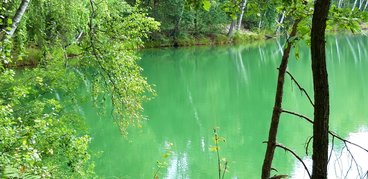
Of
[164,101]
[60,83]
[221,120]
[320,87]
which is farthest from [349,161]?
[164,101]

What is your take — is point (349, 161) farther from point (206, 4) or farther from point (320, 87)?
point (320, 87)

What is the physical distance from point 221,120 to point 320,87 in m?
12.7

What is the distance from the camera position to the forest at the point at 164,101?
2426 mm

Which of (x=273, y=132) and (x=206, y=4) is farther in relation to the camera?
(x=273, y=132)

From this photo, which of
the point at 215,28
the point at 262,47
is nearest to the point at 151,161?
the point at 262,47

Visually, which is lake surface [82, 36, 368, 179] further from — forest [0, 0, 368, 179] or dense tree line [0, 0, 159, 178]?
dense tree line [0, 0, 159, 178]

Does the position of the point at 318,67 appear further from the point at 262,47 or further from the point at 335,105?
the point at 262,47

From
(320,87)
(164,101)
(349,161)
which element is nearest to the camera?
(320,87)

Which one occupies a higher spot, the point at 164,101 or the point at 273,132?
the point at 273,132

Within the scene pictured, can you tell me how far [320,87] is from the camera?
5.48ft

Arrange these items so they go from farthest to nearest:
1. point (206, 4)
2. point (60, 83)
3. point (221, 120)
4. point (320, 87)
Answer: point (221, 120)
point (60, 83)
point (206, 4)
point (320, 87)

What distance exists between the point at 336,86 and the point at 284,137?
8.54 metres

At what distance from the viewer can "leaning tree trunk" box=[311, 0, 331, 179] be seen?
1652 millimetres

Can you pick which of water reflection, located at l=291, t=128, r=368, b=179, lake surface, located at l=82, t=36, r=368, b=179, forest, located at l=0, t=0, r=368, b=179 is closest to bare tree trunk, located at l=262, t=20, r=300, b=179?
forest, located at l=0, t=0, r=368, b=179
